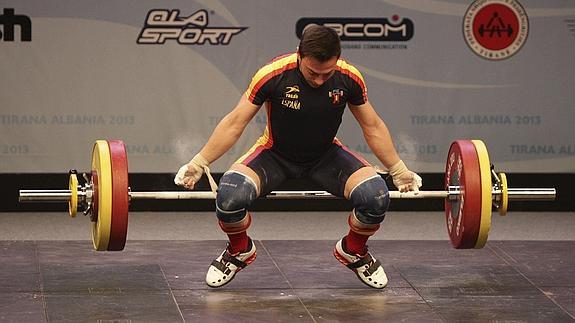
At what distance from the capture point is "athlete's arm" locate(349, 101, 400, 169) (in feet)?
19.1

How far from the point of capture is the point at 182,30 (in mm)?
7965

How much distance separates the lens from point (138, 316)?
5.31 metres

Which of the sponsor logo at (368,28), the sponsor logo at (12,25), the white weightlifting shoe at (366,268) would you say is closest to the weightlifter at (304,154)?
the white weightlifting shoe at (366,268)

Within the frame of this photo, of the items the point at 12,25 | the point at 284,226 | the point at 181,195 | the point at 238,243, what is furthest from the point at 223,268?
the point at 12,25

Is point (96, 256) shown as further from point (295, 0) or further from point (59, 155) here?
point (295, 0)

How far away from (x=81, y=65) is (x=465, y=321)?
11.9 feet

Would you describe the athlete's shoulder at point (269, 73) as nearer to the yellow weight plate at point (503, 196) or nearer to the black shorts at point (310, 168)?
the black shorts at point (310, 168)

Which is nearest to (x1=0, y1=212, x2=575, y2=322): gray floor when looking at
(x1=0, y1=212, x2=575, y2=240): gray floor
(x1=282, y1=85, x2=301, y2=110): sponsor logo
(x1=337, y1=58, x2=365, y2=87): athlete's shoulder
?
(x1=0, y1=212, x2=575, y2=240): gray floor

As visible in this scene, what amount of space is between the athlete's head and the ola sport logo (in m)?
2.80

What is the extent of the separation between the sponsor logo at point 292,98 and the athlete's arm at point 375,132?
309 millimetres

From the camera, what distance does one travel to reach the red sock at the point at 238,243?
19.2 ft

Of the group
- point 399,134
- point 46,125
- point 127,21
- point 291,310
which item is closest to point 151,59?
point 127,21

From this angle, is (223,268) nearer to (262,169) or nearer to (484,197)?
(262,169)

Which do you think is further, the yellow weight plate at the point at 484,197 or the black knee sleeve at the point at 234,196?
the yellow weight plate at the point at 484,197
